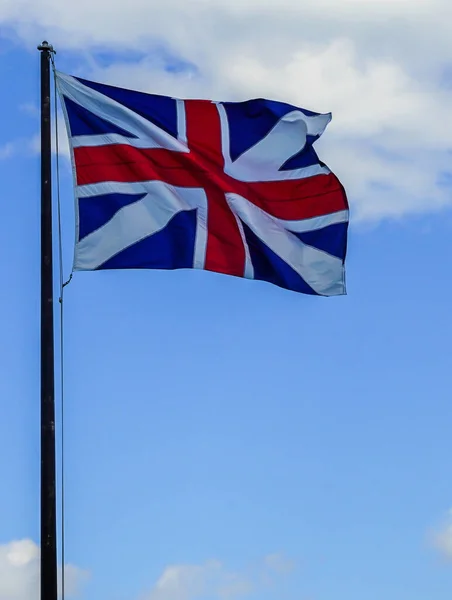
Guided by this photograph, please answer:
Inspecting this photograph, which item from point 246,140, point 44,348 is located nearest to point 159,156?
point 246,140

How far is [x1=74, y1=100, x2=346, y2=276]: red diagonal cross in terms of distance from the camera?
20250 mm

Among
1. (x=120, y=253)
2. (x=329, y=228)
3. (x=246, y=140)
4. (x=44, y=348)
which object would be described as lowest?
(x=44, y=348)

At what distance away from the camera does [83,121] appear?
66.7 feet

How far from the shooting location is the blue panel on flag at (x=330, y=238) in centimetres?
2192

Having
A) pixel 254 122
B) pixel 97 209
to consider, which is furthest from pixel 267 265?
pixel 97 209

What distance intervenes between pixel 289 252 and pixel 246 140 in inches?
88.3

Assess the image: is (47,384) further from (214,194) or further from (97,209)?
(214,194)

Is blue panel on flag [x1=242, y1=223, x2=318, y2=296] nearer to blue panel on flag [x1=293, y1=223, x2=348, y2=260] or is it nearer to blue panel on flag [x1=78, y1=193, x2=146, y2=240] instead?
blue panel on flag [x1=293, y1=223, x2=348, y2=260]

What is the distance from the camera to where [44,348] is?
17250mm

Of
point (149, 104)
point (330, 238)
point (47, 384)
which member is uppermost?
point (149, 104)

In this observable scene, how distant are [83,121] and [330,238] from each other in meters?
4.87

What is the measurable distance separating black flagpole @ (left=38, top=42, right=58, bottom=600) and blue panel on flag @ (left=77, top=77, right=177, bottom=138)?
5.74 feet

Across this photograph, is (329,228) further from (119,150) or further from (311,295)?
(119,150)

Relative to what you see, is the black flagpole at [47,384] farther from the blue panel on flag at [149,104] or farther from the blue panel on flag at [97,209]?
the blue panel on flag at [149,104]
